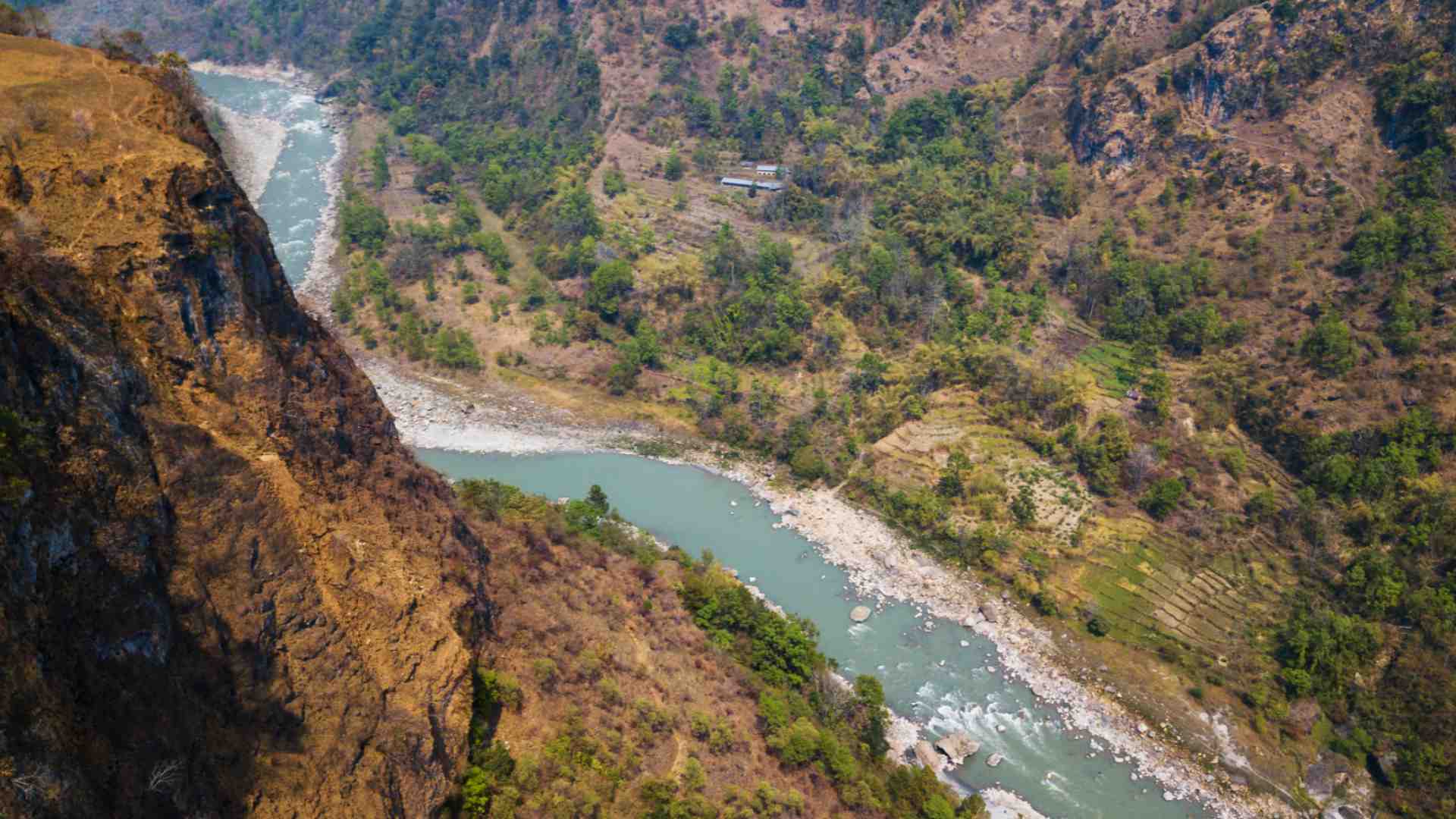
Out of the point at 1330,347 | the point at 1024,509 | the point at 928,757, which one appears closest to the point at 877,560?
the point at 1024,509

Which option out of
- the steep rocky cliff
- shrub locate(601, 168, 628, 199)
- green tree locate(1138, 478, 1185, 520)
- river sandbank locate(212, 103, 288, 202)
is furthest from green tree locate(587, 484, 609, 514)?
river sandbank locate(212, 103, 288, 202)

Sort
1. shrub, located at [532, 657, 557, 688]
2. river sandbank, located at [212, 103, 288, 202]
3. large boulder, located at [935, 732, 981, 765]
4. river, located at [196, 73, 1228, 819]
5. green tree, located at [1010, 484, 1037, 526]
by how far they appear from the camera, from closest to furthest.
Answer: shrub, located at [532, 657, 557, 688] < river, located at [196, 73, 1228, 819] < large boulder, located at [935, 732, 981, 765] < green tree, located at [1010, 484, 1037, 526] < river sandbank, located at [212, 103, 288, 202]

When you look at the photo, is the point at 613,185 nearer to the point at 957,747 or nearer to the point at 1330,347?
the point at 1330,347

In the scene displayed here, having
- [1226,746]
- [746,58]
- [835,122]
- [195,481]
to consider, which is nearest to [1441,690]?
[1226,746]

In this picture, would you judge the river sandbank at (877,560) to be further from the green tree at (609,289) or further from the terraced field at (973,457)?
the green tree at (609,289)

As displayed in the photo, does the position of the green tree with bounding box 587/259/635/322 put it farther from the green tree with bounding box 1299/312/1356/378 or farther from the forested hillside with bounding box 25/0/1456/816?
the green tree with bounding box 1299/312/1356/378

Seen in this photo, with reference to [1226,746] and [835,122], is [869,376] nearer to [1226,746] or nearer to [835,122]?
Result: [1226,746]
